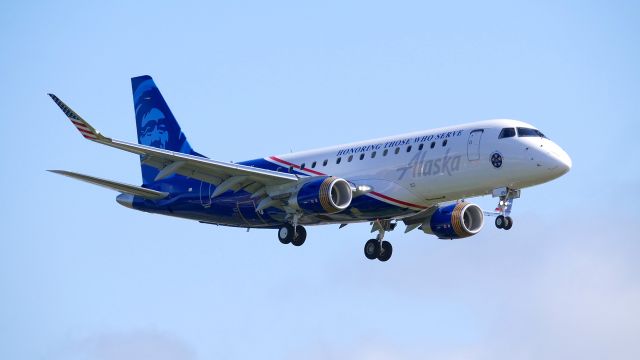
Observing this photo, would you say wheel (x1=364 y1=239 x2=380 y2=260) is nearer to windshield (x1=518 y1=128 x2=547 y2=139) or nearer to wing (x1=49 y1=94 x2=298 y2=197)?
wing (x1=49 y1=94 x2=298 y2=197)

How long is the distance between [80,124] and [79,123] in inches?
2.1

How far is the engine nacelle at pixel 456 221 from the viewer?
5869 centimetres

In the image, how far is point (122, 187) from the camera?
5956 cm

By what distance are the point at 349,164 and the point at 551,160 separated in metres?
8.84

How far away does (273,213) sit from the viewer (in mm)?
57469

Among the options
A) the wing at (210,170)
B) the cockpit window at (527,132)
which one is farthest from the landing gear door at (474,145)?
the wing at (210,170)

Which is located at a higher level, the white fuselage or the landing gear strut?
the white fuselage

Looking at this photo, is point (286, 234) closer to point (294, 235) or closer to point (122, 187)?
point (294, 235)

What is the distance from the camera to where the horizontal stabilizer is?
2226 inches

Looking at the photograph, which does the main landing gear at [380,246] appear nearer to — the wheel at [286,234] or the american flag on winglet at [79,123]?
the wheel at [286,234]

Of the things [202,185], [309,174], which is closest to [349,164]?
[309,174]

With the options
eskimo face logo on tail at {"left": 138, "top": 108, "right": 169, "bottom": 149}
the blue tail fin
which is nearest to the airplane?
the blue tail fin

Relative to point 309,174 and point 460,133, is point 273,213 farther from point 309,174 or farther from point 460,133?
point 460,133

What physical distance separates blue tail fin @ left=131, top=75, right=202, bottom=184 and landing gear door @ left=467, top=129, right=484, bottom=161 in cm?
1540
